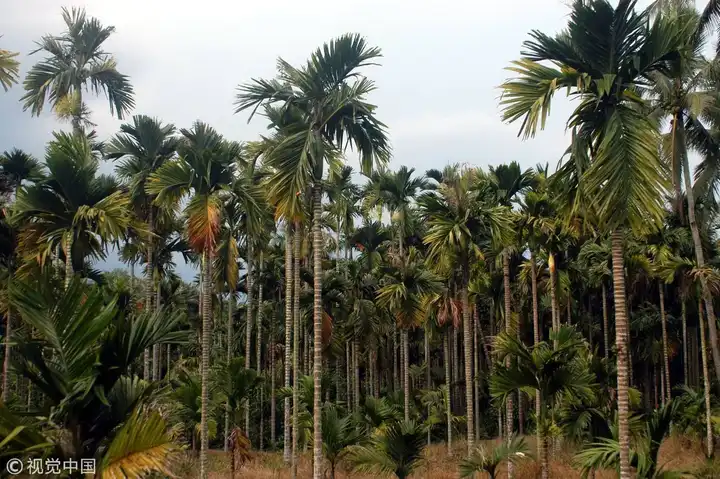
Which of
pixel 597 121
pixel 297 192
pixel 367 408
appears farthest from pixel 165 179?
pixel 597 121

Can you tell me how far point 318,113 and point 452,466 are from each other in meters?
14.8

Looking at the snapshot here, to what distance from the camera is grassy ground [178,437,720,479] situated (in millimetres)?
19188

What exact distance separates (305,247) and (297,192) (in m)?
14.9

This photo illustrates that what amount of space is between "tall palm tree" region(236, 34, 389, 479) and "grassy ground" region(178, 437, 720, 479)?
7.20 m

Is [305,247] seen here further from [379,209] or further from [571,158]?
[571,158]

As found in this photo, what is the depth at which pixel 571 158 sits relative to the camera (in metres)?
11.2

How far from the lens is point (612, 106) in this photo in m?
10.4

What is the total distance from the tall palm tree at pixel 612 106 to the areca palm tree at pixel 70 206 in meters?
6.80

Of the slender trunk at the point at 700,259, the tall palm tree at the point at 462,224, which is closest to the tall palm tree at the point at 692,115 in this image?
the slender trunk at the point at 700,259

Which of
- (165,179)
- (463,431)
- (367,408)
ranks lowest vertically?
(463,431)

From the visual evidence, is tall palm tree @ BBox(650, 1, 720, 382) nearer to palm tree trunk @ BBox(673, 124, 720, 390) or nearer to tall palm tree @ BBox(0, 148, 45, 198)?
palm tree trunk @ BBox(673, 124, 720, 390)

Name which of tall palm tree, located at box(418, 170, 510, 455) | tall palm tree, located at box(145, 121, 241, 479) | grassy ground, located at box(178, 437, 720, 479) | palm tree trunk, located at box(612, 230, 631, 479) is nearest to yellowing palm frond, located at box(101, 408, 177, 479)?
palm tree trunk, located at box(612, 230, 631, 479)

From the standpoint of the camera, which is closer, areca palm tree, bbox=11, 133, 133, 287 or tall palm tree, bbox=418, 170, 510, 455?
areca palm tree, bbox=11, 133, 133, 287

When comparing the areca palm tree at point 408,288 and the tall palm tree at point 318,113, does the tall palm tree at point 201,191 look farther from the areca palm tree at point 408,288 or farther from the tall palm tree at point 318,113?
the areca palm tree at point 408,288
